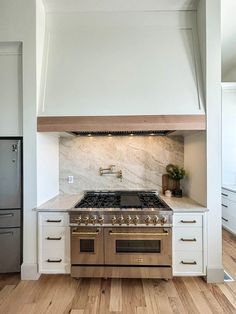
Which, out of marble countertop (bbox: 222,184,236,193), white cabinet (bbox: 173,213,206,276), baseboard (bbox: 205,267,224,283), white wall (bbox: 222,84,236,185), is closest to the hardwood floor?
baseboard (bbox: 205,267,224,283)

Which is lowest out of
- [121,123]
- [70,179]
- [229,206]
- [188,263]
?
[188,263]

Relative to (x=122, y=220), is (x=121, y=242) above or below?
below

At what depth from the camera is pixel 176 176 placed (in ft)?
9.91

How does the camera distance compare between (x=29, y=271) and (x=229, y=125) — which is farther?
(x=229, y=125)

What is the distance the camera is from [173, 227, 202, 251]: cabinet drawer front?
2.42 meters

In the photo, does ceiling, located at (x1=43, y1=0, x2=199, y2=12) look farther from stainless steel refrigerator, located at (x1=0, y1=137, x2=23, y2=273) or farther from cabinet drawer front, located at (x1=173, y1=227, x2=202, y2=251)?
cabinet drawer front, located at (x1=173, y1=227, x2=202, y2=251)

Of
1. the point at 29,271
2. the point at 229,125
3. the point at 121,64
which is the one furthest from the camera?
the point at 229,125

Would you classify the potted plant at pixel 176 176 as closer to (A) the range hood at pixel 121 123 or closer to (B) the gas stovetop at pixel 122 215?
(B) the gas stovetop at pixel 122 215

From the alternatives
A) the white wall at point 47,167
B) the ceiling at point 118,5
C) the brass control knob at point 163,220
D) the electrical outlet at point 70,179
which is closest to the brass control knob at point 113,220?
the brass control knob at point 163,220

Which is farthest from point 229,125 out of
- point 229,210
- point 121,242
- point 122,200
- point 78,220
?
point 78,220

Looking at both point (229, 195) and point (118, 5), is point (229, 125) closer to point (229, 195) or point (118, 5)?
point (229, 195)

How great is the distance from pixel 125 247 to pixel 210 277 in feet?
3.37

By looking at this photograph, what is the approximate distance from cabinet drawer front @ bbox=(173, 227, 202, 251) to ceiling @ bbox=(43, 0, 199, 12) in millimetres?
2678

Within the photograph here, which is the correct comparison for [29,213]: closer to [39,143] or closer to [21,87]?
[39,143]
